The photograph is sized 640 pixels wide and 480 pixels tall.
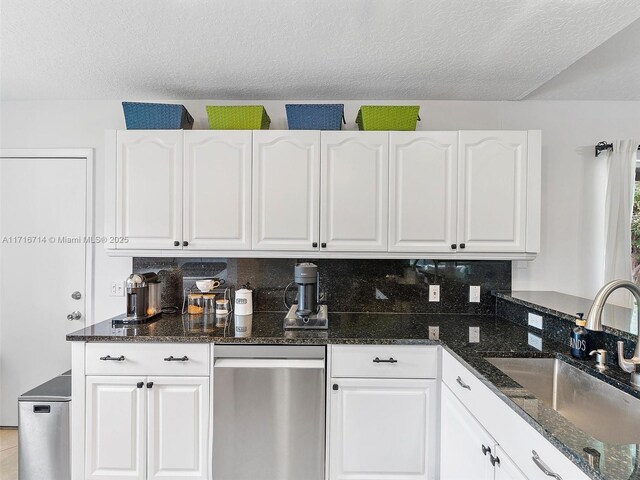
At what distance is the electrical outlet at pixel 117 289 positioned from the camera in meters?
2.49

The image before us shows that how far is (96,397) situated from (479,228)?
2.38 m

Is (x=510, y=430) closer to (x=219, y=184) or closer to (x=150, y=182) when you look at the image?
(x=219, y=184)

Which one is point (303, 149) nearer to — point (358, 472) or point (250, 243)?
point (250, 243)

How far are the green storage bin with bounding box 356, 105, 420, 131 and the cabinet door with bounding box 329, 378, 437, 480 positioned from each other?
1512mm

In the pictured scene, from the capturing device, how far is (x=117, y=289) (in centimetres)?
249

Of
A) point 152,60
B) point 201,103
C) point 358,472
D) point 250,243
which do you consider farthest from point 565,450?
point 201,103

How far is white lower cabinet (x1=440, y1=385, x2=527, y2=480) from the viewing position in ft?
3.88

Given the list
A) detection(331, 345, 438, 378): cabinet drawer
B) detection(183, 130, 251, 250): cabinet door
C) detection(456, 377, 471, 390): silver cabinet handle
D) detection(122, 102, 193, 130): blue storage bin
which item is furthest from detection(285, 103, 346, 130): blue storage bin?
detection(456, 377, 471, 390): silver cabinet handle

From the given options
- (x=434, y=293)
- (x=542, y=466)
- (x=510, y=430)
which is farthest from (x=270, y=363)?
(x=434, y=293)

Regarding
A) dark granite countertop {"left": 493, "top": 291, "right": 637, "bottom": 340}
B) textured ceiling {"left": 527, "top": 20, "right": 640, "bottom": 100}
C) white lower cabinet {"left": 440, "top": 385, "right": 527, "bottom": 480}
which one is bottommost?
white lower cabinet {"left": 440, "top": 385, "right": 527, "bottom": 480}

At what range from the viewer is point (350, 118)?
8.04 feet

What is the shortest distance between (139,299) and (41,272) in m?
1.05

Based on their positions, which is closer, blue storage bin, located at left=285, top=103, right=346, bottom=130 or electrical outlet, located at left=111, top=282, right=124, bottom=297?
blue storage bin, located at left=285, top=103, right=346, bottom=130

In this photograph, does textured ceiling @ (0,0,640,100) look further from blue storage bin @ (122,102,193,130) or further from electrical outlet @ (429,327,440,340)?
electrical outlet @ (429,327,440,340)
